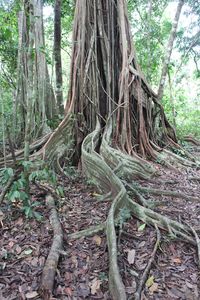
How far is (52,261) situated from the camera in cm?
211

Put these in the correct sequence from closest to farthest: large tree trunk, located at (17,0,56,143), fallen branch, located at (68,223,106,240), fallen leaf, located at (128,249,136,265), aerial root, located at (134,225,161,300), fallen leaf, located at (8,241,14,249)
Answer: aerial root, located at (134,225,161,300) → fallen leaf, located at (128,249,136,265) → fallen leaf, located at (8,241,14,249) → fallen branch, located at (68,223,106,240) → large tree trunk, located at (17,0,56,143)

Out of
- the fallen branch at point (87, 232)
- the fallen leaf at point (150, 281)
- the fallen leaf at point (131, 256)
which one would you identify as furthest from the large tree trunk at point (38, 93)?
the fallen leaf at point (150, 281)

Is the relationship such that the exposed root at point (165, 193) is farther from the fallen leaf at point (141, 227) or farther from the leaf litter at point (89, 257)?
the fallen leaf at point (141, 227)

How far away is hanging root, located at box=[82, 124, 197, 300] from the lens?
1945 millimetres

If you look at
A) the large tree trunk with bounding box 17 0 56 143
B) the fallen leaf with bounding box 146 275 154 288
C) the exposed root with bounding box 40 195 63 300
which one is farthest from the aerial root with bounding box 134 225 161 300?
→ the large tree trunk with bounding box 17 0 56 143

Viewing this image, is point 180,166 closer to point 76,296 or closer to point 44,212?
point 44,212

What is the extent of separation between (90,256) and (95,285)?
1.08ft

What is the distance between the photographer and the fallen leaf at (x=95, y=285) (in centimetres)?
197

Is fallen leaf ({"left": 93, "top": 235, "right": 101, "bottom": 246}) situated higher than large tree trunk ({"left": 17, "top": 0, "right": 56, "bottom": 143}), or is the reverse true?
large tree trunk ({"left": 17, "top": 0, "right": 56, "bottom": 143})

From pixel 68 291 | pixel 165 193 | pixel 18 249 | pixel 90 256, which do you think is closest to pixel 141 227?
pixel 90 256

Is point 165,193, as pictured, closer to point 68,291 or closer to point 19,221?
point 19,221

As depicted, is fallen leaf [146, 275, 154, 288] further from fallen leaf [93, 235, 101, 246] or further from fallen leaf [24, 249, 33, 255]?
fallen leaf [24, 249, 33, 255]

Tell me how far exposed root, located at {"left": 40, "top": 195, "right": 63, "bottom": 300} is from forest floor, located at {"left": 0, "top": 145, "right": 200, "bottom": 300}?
6 centimetres

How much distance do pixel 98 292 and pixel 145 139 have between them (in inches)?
128
